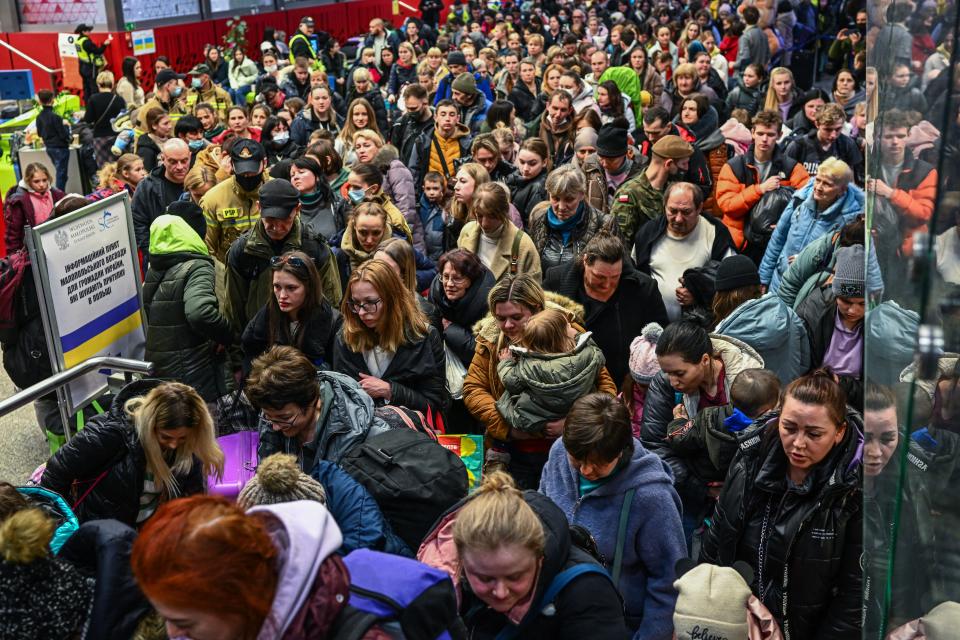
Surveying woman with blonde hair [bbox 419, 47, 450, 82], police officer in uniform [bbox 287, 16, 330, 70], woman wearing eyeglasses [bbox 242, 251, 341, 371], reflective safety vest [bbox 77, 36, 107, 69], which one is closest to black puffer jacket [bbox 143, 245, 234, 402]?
woman wearing eyeglasses [bbox 242, 251, 341, 371]

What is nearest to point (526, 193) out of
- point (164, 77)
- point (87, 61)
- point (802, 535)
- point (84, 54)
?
point (802, 535)

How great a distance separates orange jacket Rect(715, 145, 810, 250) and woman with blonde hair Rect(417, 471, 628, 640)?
5.02 m

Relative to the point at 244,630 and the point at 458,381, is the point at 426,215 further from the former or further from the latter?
the point at 244,630

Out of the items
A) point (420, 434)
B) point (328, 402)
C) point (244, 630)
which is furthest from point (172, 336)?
point (244, 630)

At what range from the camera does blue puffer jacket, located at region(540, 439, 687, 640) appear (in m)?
3.43

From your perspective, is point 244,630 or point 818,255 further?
point 818,255

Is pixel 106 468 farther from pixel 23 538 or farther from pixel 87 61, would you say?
pixel 87 61

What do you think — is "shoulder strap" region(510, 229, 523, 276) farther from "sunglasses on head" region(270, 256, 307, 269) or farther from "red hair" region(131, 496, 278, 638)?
"red hair" region(131, 496, 278, 638)

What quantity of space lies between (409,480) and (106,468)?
4.02 ft

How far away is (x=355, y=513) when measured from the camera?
3398mm

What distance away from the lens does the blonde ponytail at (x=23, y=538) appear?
2535mm

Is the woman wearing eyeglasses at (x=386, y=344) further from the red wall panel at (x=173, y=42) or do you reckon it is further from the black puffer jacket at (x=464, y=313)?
the red wall panel at (x=173, y=42)

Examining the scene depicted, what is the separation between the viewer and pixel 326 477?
3.45 m

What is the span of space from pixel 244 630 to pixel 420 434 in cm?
195
